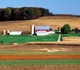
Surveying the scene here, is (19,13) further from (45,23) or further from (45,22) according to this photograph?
(45,23)

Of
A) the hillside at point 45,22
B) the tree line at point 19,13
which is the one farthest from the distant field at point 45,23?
the tree line at point 19,13

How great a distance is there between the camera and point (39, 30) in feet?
177

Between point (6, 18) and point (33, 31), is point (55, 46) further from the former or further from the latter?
point (6, 18)

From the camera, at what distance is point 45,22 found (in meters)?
77.5

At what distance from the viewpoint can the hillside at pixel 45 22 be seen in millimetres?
70625

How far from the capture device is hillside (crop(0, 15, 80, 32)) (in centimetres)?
7062

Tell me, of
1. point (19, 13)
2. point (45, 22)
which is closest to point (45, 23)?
point (45, 22)

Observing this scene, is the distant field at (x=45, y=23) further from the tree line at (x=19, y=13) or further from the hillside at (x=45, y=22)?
the tree line at (x=19, y=13)

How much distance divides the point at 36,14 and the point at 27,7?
2.78 metres

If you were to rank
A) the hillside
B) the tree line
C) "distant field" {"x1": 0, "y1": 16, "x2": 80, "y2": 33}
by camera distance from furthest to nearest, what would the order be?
1. the tree line
2. the hillside
3. "distant field" {"x1": 0, "y1": 16, "x2": 80, "y2": 33}

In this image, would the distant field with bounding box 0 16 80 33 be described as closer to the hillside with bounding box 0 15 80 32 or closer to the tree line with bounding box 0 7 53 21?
the hillside with bounding box 0 15 80 32

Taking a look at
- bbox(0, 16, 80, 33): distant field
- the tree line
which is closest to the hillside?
bbox(0, 16, 80, 33): distant field

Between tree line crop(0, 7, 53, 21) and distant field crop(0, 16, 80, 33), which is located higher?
tree line crop(0, 7, 53, 21)

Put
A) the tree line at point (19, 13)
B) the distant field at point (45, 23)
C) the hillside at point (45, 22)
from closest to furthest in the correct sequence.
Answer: the distant field at point (45, 23) → the hillside at point (45, 22) → the tree line at point (19, 13)
